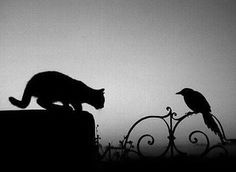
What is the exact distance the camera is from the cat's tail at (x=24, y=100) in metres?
3.98

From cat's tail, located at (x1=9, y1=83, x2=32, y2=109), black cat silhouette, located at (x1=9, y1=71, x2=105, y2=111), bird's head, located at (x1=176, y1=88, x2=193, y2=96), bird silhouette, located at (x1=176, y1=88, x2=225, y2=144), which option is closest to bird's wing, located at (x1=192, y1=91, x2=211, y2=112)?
bird silhouette, located at (x1=176, y1=88, x2=225, y2=144)

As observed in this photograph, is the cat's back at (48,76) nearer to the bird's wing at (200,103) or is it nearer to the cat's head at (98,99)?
the cat's head at (98,99)

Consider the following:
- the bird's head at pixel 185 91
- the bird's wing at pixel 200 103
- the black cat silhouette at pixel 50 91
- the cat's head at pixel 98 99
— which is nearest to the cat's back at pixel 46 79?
the black cat silhouette at pixel 50 91

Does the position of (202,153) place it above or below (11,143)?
below

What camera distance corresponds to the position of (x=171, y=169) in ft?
7.82

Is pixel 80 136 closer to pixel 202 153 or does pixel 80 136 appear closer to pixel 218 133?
pixel 202 153

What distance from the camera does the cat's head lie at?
18.0ft

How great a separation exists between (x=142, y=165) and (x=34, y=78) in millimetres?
2603

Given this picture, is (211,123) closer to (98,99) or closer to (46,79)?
(46,79)

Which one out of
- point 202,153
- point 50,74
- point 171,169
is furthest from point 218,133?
point 50,74

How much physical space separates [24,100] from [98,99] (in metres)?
1.89

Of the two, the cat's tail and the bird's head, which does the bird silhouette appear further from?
the cat's tail

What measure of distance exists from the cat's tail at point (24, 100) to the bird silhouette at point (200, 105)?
2.74 metres

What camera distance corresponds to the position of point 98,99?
5559 millimetres
